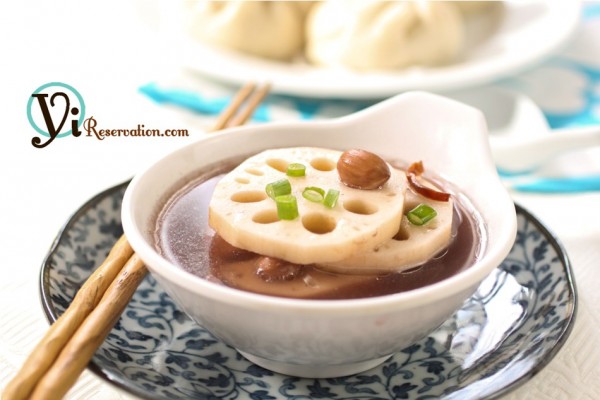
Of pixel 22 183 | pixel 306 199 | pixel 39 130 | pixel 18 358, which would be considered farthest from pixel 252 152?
pixel 39 130

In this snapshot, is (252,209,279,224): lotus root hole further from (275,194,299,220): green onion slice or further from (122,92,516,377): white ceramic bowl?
(122,92,516,377): white ceramic bowl

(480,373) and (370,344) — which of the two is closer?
(370,344)

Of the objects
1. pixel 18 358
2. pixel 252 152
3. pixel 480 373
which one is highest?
pixel 252 152

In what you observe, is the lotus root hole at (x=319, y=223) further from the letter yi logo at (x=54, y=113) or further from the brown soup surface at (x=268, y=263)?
the letter yi logo at (x=54, y=113)

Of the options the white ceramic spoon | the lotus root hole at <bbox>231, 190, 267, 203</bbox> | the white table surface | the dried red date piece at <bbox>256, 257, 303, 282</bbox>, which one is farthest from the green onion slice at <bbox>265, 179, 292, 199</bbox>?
the white ceramic spoon

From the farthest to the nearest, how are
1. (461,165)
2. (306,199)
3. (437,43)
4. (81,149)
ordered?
(437,43), (81,149), (461,165), (306,199)

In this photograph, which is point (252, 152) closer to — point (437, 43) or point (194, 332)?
point (194, 332)

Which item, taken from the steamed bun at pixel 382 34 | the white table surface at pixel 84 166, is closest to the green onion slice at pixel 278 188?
the white table surface at pixel 84 166

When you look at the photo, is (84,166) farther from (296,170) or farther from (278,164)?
(296,170)
